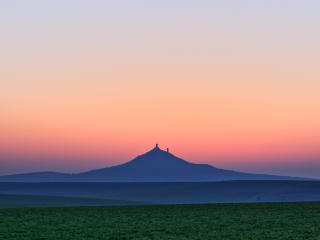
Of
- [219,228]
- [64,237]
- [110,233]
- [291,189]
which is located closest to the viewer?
[64,237]

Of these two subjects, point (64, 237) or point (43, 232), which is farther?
point (43, 232)

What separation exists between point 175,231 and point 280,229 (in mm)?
6114

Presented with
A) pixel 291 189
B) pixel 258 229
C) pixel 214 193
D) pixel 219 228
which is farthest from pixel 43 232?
pixel 214 193

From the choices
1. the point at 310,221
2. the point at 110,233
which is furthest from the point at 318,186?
the point at 110,233

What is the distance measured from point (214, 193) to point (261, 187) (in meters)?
15.6

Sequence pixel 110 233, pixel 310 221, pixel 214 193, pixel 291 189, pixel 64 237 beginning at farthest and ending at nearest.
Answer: pixel 214 193 < pixel 291 189 < pixel 310 221 < pixel 110 233 < pixel 64 237

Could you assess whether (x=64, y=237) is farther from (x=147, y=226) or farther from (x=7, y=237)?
(x=147, y=226)

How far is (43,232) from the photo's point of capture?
103 feet

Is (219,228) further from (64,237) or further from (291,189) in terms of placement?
(291,189)

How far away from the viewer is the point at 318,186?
490 ft

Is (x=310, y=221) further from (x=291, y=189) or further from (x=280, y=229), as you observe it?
(x=291, y=189)

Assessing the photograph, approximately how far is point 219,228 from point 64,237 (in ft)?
31.1

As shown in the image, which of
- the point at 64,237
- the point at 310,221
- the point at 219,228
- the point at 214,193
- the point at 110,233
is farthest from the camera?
the point at 214,193

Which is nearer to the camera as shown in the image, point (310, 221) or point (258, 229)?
point (258, 229)
